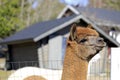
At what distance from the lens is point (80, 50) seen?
13.7 feet

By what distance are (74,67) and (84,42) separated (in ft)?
1.03

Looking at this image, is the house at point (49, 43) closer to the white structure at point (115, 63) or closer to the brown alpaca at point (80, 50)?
the white structure at point (115, 63)

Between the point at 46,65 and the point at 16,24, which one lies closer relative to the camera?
the point at 46,65

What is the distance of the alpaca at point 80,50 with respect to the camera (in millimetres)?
4090

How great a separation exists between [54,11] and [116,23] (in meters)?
33.2

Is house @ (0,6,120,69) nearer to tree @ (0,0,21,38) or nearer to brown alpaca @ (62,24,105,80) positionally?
tree @ (0,0,21,38)

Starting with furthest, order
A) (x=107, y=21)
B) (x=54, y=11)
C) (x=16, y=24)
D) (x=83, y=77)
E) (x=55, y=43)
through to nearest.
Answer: (x=54, y=11), (x=16, y=24), (x=107, y=21), (x=55, y=43), (x=83, y=77)

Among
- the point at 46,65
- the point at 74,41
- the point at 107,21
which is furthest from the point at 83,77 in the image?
the point at 107,21

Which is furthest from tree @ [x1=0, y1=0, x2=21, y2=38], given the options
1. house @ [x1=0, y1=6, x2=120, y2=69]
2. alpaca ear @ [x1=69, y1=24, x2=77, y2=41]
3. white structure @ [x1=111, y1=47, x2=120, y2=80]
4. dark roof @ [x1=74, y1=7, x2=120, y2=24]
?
alpaca ear @ [x1=69, y1=24, x2=77, y2=41]

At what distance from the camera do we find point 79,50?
13.7ft

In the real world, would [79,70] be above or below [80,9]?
below

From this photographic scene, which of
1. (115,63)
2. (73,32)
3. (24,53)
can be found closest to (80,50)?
(73,32)

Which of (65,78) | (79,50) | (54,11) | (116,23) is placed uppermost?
(54,11)

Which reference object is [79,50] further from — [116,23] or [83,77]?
[116,23]
